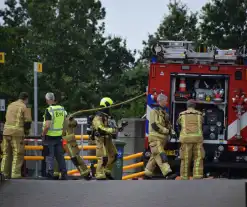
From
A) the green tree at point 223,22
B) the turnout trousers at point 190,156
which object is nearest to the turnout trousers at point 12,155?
the turnout trousers at point 190,156

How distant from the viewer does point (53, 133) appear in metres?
15.6

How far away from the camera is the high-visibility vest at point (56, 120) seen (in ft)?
50.9

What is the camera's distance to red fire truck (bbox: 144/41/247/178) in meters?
17.8

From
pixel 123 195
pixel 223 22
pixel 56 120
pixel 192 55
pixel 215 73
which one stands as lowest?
pixel 123 195

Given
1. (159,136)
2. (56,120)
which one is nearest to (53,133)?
(56,120)

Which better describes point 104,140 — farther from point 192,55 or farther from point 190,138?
point 192,55

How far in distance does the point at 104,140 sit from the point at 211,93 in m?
3.14

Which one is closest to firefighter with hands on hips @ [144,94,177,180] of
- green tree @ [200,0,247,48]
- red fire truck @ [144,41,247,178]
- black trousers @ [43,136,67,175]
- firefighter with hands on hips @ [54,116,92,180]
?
firefighter with hands on hips @ [54,116,92,180]

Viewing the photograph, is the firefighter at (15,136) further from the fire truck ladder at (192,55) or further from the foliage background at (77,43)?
the foliage background at (77,43)

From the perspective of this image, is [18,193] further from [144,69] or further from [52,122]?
[144,69]

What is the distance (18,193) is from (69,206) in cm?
82

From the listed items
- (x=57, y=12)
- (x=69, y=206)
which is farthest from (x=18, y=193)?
(x=57, y=12)

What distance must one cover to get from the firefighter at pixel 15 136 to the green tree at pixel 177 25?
1228 inches

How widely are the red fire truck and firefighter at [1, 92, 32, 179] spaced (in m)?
3.27
